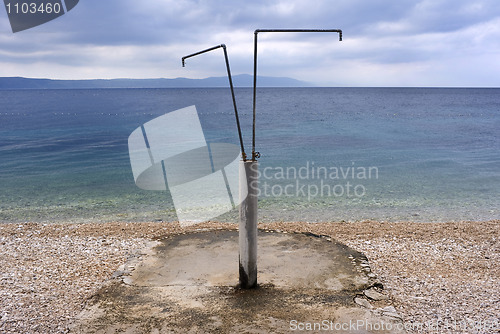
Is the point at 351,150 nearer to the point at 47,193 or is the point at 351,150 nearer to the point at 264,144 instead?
the point at 264,144

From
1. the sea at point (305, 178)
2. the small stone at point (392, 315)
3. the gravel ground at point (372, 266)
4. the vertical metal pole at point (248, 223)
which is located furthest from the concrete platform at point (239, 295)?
the sea at point (305, 178)

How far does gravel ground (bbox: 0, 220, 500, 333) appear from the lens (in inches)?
205

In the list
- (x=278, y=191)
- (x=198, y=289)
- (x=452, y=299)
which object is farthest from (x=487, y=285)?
(x=278, y=191)

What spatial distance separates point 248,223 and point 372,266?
2659mm

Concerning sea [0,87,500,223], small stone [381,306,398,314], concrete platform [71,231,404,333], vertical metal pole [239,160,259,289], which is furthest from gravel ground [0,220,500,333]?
sea [0,87,500,223]

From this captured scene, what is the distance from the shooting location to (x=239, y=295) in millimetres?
5531

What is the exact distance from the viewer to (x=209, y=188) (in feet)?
53.1

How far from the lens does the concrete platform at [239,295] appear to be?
15.9ft

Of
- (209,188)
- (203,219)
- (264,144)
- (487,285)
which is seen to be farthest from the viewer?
(264,144)

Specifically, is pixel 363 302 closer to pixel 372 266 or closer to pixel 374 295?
pixel 374 295

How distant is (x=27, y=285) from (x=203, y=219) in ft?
19.2

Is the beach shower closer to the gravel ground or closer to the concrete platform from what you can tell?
the concrete platform

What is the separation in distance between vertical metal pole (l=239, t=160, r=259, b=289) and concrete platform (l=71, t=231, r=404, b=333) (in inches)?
8.7

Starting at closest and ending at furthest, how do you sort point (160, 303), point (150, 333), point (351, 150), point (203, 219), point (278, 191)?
point (150, 333) → point (160, 303) → point (203, 219) → point (278, 191) → point (351, 150)
